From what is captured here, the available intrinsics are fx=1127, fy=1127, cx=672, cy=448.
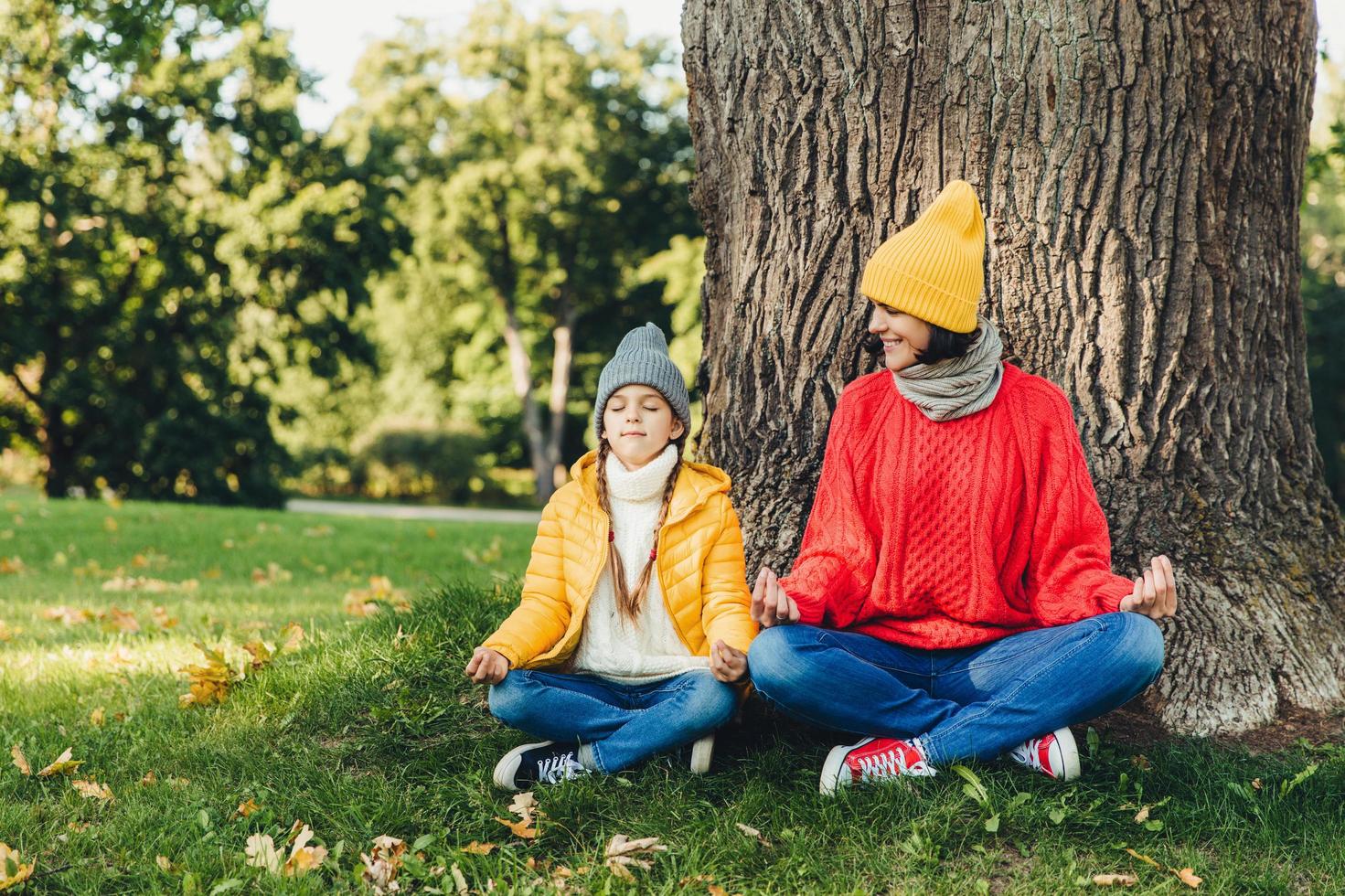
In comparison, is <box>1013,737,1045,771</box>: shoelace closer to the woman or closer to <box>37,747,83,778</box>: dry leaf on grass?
the woman

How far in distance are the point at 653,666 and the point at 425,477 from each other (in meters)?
27.9

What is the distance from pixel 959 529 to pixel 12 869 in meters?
2.67

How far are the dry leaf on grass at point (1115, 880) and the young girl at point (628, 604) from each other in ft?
3.47

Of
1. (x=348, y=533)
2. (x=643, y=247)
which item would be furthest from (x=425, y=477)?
(x=348, y=533)

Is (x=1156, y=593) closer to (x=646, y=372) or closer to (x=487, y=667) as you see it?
(x=646, y=372)

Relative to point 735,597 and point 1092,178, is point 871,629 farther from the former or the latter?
point 1092,178

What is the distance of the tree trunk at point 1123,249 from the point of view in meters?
3.70

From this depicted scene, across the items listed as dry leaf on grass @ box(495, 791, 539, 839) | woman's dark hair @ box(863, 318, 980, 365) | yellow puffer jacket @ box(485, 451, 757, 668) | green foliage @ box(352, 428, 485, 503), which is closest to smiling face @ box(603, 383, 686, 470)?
yellow puffer jacket @ box(485, 451, 757, 668)

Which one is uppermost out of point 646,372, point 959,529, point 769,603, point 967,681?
point 646,372

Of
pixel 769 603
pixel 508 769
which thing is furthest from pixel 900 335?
Answer: pixel 508 769

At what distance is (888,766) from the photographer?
124 inches

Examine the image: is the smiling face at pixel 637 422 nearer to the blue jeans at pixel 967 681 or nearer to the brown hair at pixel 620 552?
the brown hair at pixel 620 552

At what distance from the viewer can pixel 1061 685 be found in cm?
302

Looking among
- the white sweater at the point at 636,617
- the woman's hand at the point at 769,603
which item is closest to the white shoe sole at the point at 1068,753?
the woman's hand at the point at 769,603
